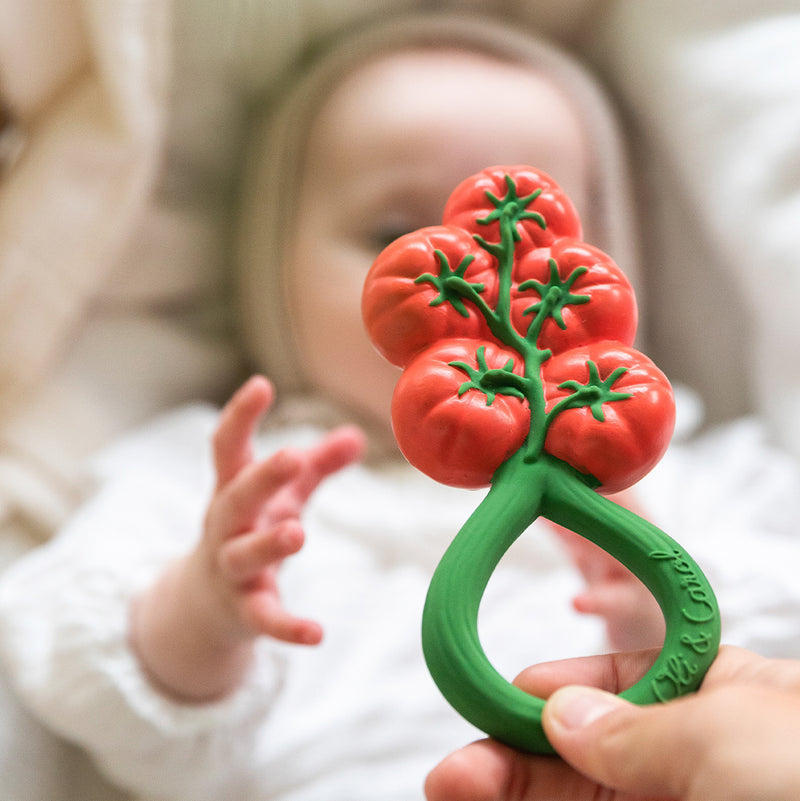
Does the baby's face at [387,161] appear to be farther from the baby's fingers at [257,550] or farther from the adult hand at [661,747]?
the adult hand at [661,747]

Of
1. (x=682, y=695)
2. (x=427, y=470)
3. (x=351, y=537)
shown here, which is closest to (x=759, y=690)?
(x=682, y=695)

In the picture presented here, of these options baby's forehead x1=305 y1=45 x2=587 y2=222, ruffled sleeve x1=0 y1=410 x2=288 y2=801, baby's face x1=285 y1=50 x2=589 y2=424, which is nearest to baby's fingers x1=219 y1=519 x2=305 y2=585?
ruffled sleeve x1=0 y1=410 x2=288 y2=801

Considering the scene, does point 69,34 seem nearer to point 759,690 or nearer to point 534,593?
point 534,593

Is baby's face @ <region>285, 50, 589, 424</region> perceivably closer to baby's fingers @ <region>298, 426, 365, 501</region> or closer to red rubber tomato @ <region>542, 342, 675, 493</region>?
baby's fingers @ <region>298, 426, 365, 501</region>

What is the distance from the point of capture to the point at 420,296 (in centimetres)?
40

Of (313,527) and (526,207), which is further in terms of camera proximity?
(313,527)

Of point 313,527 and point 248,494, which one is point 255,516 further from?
point 313,527

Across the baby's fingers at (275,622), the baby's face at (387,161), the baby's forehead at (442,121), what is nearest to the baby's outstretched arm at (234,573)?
the baby's fingers at (275,622)

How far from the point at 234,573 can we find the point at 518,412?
27 centimetres

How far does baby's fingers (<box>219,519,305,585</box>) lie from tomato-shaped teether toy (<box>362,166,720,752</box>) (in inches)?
6.4

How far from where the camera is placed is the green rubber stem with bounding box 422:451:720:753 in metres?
0.35

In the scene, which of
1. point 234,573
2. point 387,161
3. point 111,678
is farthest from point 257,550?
point 387,161

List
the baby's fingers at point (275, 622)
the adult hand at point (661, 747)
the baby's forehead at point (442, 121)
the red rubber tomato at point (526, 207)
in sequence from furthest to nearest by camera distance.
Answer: the baby's forehead at point (442, 121)
the baby's fingers at point (275, 622)
the red rubber tomato at point (526, 207)
the adult hand at point (661, 747)

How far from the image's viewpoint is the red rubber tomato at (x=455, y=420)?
0.37 metres
